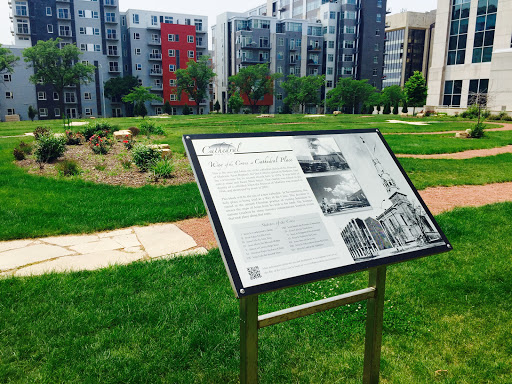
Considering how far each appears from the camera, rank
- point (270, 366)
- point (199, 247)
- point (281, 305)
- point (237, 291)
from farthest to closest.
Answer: point (199, 247) → point (281, 305) → point (270, 366) → point (237, 291)

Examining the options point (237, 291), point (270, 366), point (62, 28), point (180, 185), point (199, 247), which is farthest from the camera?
point (62, 28)

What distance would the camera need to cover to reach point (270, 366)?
336 centimetres

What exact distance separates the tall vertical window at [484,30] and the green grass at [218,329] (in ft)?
165

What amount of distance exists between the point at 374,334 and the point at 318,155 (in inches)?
52.2

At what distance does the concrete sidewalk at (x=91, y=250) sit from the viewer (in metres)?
5.00

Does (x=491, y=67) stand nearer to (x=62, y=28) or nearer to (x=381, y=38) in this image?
(x=381, y=38)

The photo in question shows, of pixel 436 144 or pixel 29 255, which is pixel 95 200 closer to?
pixel 29 255

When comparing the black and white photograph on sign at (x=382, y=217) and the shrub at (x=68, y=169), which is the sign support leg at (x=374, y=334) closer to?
the black and white photograph on sign at (x=382, y=217)

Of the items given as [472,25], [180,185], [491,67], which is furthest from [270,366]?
[472,25]

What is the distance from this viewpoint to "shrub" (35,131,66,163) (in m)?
11.7

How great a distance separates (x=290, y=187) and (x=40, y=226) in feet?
16.5

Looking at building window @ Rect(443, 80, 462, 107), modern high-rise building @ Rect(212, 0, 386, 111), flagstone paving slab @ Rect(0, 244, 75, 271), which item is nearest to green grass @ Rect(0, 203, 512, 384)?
flagstone paving slab @ Rect(0, 244, 75, 271)

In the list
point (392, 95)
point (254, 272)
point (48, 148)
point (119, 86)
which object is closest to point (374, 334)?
point (254, 272)

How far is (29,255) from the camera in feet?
17.4
